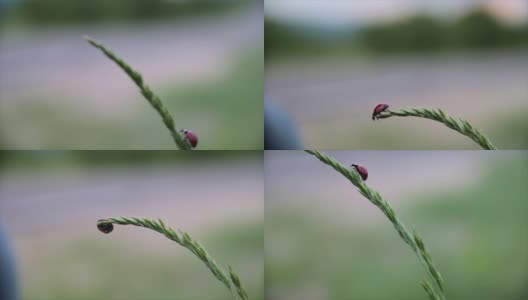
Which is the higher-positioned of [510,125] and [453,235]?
Answer: [510,125]

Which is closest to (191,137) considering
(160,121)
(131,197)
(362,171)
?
(160,121)

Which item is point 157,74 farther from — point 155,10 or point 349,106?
point 349,106

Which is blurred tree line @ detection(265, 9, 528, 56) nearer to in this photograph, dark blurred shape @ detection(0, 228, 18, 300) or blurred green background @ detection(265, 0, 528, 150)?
blurred green background @ detection(265, 0, 528, 150)

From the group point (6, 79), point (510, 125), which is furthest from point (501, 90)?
point (6, 79)

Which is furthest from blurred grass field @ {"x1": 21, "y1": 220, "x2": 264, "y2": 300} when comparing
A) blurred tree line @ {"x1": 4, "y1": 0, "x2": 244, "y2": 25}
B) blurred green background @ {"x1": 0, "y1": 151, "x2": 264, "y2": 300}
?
blurred tree line @ {"x1": 4, "y1": 0, "x2": 244, "y2": 25}

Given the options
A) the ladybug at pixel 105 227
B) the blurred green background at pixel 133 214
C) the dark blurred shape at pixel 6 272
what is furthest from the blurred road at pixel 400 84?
the dark blurred shape at pixel 6 272

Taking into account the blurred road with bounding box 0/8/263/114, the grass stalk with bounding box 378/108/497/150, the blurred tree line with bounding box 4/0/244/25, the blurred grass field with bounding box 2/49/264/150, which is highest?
the blurred tree line with bounding box 4/0/244/25

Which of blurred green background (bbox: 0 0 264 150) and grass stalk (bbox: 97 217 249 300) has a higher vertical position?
blurred green background (bbox: 0 0 264 150)

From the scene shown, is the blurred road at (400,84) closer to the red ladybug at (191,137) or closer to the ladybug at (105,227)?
the red ladybug at (191,137)
